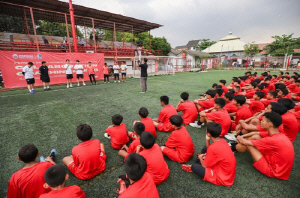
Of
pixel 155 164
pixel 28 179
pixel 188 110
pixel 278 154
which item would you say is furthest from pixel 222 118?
pixel 28 179

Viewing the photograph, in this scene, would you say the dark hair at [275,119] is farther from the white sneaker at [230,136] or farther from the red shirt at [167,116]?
the red shirt at [167,116]

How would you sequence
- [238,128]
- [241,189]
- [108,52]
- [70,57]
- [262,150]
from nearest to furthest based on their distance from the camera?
[241,189], [262,150], [238,128], [70,57], [108,52]

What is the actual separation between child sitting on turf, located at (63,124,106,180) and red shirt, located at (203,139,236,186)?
1.77 meters

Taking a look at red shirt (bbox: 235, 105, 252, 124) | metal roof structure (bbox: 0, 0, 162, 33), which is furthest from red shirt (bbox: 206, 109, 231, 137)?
metal roof structure (bbox: 0, 0, 162, 33)

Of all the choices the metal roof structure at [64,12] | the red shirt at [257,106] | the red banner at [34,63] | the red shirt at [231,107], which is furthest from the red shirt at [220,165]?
the metal roof structure at [64,12]

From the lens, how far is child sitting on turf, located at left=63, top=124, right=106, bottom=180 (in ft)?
7.51

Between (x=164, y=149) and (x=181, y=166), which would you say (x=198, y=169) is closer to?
(x=181, y=166)

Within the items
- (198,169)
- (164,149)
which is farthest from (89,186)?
(198,169)

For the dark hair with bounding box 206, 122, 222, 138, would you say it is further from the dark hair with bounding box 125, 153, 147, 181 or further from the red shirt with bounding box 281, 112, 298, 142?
the red shirt with bounding box 281, 112, 298, 142

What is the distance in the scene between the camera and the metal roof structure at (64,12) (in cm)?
1169

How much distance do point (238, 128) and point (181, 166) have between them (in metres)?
2.10

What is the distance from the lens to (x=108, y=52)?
17562 mm

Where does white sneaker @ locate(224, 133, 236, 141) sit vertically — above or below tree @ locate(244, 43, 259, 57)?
below

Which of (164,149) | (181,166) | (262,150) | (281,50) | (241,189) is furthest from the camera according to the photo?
(281,50)
